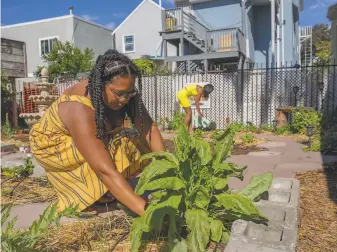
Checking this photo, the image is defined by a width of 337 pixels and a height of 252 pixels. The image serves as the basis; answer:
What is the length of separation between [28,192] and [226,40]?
530 inches

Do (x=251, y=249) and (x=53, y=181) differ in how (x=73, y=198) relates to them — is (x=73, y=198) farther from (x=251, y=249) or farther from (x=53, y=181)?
(x=251, y=249)

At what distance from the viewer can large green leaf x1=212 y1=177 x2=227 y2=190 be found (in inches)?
69.7

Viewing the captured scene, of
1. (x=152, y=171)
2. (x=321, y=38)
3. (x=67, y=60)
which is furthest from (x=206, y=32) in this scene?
(x=321, y=38)

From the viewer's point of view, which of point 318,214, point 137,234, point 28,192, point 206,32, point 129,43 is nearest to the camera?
point 137,234

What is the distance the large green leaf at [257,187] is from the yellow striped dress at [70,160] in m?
0.86

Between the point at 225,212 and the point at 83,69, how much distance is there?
18227 mm

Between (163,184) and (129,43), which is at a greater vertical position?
(129,43)

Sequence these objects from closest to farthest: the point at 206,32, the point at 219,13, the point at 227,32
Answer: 1. the point at 206,32
2. the point at 227,32
3. the point at 219,13

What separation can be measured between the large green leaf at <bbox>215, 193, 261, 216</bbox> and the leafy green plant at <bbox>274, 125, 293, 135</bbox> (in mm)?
Result: 7721

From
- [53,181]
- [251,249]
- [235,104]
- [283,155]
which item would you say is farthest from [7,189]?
[235,104]

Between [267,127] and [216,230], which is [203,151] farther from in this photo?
[267,127]

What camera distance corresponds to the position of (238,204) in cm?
164

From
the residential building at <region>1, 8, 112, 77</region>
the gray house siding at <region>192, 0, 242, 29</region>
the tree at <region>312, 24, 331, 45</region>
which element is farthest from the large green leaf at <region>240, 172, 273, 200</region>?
the tree at <region>312, 24, 331, 45</region>

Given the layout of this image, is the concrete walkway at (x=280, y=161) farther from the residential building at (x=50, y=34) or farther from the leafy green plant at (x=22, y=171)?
the residential building at (x=50, y=34)
